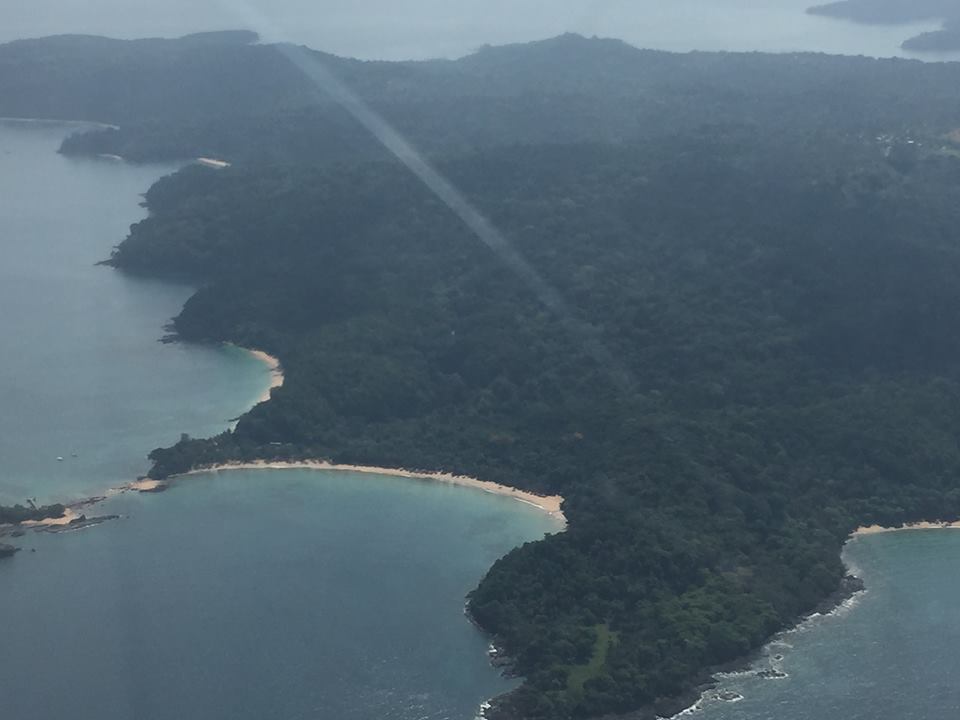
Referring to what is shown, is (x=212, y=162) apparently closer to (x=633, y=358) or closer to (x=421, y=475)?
(x=633, y=358)

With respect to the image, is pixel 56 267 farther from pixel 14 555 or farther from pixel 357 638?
pixel 357 638

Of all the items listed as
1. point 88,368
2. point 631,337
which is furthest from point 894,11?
point 88,368

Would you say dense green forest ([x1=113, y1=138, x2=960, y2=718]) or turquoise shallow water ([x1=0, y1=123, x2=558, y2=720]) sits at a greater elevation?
dense green forest ([x1=113, y1=138, x2=960, y2=718])

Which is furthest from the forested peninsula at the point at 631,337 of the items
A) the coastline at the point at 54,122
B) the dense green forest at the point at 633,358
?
the coastline at the point at 54,122

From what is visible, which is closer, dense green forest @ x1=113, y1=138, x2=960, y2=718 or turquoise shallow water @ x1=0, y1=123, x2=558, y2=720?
turquoise shallow water @ x1=0, y1=123, x2=558, y2=720

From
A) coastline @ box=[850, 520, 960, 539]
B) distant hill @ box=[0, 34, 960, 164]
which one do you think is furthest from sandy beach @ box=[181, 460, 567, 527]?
distant hill @ box=[0, 34, 960, 164]

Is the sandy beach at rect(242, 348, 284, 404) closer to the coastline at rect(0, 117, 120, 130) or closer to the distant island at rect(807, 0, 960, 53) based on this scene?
the coastline at rect(0, 117, 120, 130)

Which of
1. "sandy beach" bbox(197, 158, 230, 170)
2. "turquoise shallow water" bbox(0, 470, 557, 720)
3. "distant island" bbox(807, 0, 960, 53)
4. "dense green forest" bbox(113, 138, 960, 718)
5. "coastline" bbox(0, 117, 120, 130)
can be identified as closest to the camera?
"turquoise shallow water" bbox(0, 470, 557, 720)
